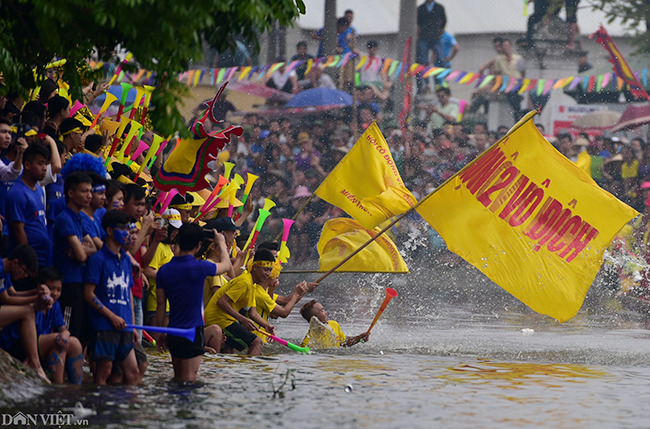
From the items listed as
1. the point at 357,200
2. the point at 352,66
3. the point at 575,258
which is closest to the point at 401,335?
the point at 357,200

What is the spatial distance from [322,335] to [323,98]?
9790mm

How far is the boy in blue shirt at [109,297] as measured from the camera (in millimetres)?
6227

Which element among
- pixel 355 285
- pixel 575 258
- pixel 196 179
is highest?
pixel 196 179

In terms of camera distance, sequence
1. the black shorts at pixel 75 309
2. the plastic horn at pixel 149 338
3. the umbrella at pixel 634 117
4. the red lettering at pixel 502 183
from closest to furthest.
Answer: the black shorts at pixel 75 309 < the plastic horn at pixel 149 338 < the red lettering at pixel 502 183 < the umbrella at pixel 634 117

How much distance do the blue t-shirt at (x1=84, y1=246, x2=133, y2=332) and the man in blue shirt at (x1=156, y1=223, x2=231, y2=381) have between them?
1.40ft

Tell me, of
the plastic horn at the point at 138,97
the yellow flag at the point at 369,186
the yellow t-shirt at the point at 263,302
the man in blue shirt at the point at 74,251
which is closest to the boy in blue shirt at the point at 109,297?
the man in blue shirt at the point at 74,251

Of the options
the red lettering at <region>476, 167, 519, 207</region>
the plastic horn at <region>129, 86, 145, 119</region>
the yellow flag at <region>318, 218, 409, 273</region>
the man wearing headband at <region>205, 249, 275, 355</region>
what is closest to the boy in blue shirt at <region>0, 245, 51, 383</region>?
the man wearing headband at <region>205, 249, 275, 355</region>

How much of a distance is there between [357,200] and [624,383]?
371 centimetres

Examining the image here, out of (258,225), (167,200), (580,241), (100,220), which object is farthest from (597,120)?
(100,220)

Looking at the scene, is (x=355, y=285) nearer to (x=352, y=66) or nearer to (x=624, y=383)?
(x=352, y=66)

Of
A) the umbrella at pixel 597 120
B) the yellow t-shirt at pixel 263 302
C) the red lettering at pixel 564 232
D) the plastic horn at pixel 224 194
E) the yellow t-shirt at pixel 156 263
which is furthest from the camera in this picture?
the umbrella at pixel 597 120

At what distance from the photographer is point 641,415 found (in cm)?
640

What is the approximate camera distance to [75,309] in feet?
20.6

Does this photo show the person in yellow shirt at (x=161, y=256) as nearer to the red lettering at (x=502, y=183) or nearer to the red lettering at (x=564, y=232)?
the red lettering at (x=502, y=183)
